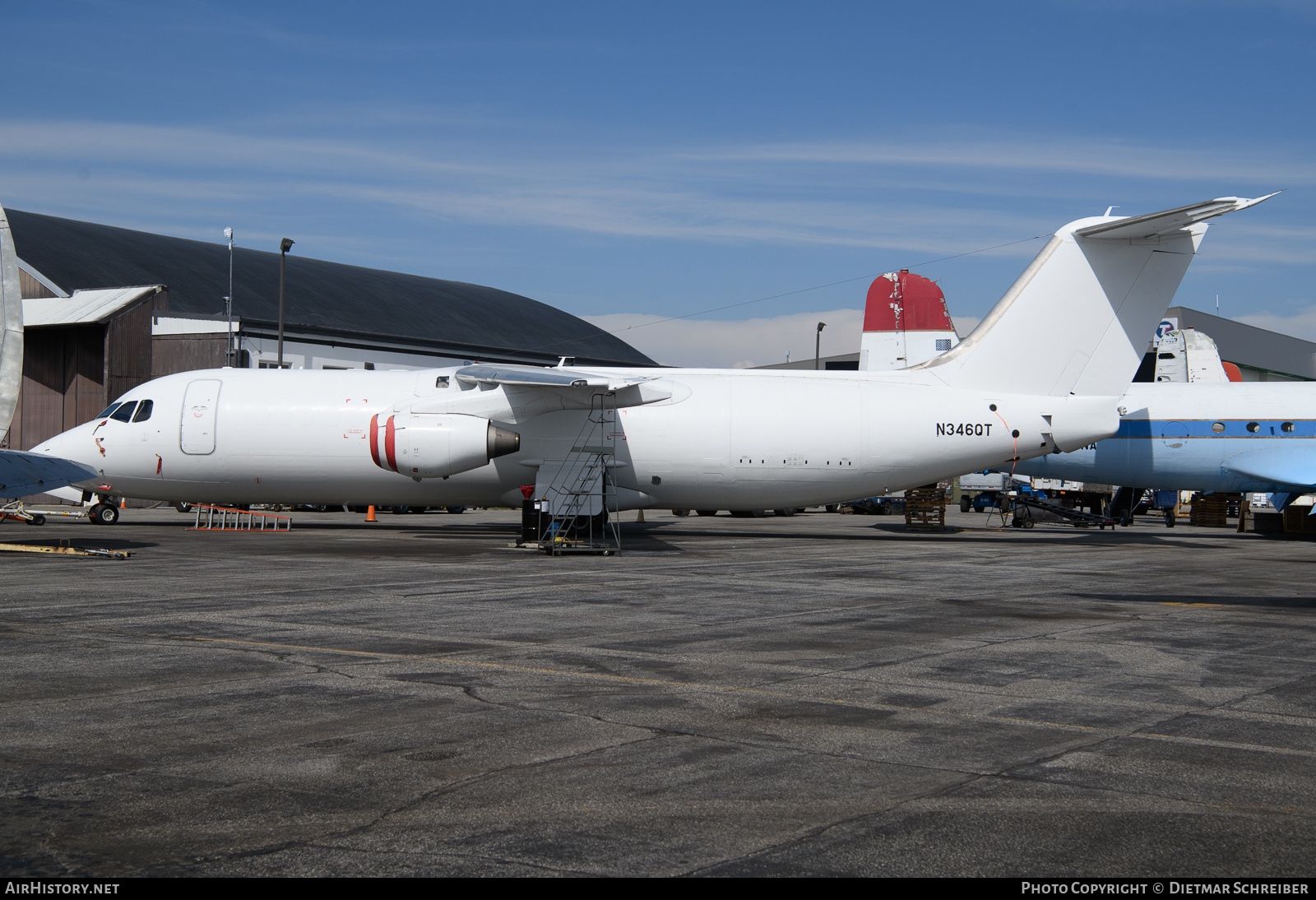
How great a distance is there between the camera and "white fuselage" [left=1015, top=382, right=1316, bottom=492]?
92.6 ft

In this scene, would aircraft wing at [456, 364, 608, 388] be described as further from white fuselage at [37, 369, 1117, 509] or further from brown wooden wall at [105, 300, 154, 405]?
brown wooden wall at [105, 300, 154, 405]

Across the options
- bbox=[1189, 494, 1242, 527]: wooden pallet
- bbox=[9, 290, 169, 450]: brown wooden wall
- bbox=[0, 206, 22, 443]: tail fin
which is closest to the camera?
bbox=[0, 206, 22, 443]: tail fin

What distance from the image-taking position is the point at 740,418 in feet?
80.8

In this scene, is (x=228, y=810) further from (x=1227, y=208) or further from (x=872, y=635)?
(x=1227, y=208)

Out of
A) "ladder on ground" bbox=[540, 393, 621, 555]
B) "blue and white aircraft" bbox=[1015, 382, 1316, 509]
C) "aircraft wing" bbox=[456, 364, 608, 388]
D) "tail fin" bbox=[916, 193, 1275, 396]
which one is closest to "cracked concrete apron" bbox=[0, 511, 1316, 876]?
"aircraft wing" bbox=[456, 364, 608, 388]

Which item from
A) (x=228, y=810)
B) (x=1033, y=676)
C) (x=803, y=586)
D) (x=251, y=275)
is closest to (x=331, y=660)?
(x=228, y=810)

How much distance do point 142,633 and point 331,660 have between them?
2608 millimetres

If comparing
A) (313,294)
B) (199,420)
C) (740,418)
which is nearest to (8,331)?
(199,420)

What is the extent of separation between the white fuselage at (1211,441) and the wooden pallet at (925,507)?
13.6 ft

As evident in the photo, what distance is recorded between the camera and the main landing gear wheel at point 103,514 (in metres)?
28.9

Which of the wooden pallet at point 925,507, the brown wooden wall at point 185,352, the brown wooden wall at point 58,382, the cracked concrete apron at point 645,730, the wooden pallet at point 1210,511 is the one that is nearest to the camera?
the cracked concrete apron at point 645,730

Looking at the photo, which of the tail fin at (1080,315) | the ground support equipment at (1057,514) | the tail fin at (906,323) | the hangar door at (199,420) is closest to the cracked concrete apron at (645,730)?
the hangar door at (199,420)

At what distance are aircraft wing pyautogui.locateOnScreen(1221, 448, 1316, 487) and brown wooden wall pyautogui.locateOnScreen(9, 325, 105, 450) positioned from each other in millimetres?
40542

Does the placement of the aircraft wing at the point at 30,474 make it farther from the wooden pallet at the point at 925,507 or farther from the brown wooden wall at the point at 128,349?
the brown wooden wall at the point at 128,349
